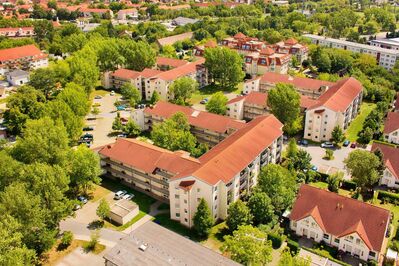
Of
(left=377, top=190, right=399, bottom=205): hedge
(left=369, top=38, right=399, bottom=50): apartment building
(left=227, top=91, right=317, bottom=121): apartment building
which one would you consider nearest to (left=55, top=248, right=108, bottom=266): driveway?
(left=377, top=190, right=399, bottom=205): hedge

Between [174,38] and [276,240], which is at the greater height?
[174,38]

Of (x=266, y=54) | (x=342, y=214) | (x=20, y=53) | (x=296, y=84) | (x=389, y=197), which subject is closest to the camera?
(x=342, y=214)

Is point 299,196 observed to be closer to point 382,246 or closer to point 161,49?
point 382,246

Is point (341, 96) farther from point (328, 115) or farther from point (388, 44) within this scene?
point (388, 44)

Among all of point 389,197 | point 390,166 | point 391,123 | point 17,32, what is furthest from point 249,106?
point 17,32

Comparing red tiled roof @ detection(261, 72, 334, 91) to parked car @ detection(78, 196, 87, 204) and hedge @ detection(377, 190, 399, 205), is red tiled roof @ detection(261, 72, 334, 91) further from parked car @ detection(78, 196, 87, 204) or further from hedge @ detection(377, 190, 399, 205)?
parked car @ detection(78, 196, 87, 204)

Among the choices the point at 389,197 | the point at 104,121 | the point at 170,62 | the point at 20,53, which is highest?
the point at 20,53

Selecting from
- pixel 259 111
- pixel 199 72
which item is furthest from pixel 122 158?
pixel 199 72
